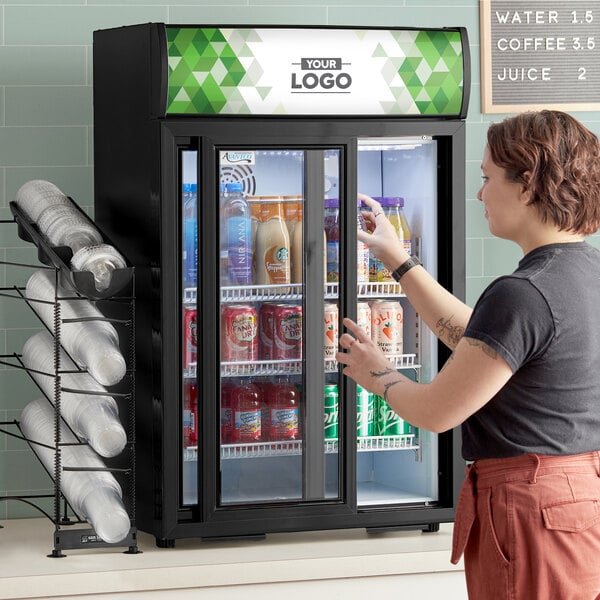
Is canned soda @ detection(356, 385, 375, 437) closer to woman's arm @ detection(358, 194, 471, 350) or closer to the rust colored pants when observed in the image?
woman's arm @ detection(358, 194, 471, 350)

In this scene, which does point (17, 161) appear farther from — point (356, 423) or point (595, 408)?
point (595, 408)

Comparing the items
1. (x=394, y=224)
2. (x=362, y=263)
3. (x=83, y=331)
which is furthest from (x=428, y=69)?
(x=83, y=331)

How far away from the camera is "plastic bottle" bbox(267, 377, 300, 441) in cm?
296

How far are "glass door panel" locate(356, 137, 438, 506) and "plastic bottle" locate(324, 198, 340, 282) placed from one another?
10 cm

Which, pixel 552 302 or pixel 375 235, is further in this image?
pixel 375 235

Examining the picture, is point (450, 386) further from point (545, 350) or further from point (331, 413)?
point (331, 413)

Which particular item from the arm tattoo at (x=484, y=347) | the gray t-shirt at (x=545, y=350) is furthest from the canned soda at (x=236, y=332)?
the arm tattoo at (x=484, y=347)

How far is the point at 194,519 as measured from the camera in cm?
279

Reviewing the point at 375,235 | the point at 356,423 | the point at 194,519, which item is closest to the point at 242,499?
the point at 194,519

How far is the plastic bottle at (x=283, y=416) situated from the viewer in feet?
9.73

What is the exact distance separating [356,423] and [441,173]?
0.76m

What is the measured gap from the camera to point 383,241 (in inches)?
101

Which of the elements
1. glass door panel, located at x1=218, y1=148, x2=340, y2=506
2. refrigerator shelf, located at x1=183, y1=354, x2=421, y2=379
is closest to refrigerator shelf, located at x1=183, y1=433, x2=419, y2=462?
glass door panel, located at x1=218, y1=148, x2=340, y2=506

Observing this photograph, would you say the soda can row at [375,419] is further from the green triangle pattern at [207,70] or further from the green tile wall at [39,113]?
the green tile wall at [39,113]
